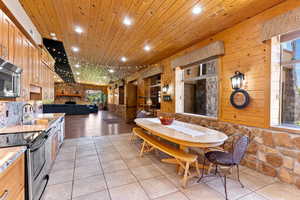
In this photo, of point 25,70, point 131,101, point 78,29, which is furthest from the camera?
point 131,101

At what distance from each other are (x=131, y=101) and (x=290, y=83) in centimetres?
663

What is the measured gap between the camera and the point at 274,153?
2.32 meters

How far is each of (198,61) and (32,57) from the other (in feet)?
13.2

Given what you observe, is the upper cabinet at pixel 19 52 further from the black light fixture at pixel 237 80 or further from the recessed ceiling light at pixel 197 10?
the black light fixture at pixel 237 80

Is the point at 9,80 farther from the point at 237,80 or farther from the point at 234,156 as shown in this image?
the point at 237,80

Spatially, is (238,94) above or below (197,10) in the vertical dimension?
below

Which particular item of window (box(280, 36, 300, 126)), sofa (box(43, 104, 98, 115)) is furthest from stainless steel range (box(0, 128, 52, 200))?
sofa (box(43, 104, 98, 115))

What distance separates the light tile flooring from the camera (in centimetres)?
190

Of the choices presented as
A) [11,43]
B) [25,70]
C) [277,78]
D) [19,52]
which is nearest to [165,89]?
[277,78]

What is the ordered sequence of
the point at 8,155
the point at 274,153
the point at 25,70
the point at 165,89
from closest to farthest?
1. the point at 8,155
2. the point at 274,153
3. the point at 25,70
4. the point at 165,89

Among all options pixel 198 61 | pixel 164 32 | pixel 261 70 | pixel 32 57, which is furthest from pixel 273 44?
pixel 32 57

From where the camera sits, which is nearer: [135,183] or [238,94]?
[135,183]

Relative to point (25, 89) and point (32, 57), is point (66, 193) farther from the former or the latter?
point (32, 57)

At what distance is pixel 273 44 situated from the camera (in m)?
2.40
